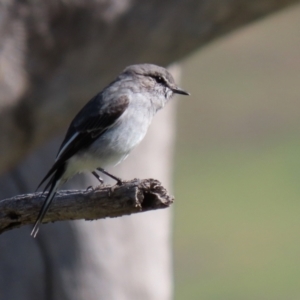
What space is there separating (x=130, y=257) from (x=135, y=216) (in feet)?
1.03

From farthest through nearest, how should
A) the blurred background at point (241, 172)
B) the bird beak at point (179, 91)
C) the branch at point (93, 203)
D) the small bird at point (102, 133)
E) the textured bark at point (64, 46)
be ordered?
the blurred background at point (241, 172), the textured bark at point (64, 46), the bird beak at point (179, 91), the small bird at point (102, 133), the branch at point (93, 203)

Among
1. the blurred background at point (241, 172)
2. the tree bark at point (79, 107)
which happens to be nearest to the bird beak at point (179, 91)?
the tree bark at point (79, 107)

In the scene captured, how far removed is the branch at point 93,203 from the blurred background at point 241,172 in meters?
6.63

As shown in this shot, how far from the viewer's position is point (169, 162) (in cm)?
743

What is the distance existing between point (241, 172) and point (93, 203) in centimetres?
1510

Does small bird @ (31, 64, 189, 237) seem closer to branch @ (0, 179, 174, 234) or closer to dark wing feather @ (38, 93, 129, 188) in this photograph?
dark wing feather @ (38, 93, 129, 188)

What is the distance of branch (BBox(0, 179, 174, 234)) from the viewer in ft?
14.6

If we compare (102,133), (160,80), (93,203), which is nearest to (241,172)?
(160,80)

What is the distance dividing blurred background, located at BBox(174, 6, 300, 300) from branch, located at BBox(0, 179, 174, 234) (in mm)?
6632

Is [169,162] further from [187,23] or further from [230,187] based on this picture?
[230,187]

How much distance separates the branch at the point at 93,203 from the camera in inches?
176

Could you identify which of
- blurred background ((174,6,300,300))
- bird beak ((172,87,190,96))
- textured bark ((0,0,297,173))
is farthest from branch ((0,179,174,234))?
blurred background ((174,6,300,300))

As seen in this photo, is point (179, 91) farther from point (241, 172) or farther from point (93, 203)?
point (241, 172)

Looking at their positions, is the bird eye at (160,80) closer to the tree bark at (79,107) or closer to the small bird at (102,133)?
the small bird at (102,133)
